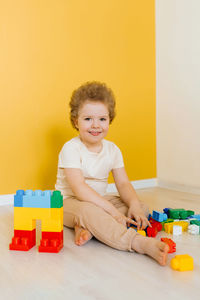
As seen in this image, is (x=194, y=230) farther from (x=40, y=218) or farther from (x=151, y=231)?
(x=40, y=218)

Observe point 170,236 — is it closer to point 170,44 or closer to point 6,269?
point 6,269

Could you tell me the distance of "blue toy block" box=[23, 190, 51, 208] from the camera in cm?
92

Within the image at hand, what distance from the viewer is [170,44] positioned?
78.4 inches

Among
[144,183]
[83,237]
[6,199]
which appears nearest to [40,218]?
[83,237]

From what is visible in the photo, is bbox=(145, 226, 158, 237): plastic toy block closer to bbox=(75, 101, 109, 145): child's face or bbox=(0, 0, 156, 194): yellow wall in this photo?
bbox=(75, 101, 109, 145): child's face

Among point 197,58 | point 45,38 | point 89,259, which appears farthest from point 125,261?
point 197,58

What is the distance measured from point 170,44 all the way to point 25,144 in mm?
1085

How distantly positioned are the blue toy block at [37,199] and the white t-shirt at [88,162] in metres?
0.26

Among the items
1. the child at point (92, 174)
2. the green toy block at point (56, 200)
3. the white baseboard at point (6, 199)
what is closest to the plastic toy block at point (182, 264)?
the child at point (92, 174)

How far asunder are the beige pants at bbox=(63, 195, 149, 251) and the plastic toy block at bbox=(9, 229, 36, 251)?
163 millimetres

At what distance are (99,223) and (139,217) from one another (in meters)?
0.20

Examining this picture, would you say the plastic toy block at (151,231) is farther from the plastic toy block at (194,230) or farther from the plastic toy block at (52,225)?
the plastic toy block at (52,225)

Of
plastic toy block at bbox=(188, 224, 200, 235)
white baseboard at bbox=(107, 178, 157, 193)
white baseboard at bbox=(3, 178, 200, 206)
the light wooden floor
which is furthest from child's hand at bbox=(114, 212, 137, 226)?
white baseboard at bbox=(107, 178, 157, 193)

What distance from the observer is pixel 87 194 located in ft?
3.68
